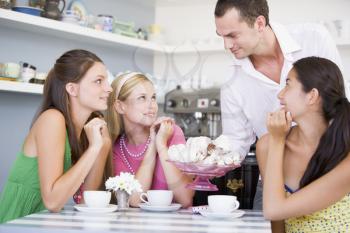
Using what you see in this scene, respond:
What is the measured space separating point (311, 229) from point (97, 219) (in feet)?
2.24

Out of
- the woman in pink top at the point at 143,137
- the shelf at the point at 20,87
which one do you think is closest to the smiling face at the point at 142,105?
the woman in pink top at the point at 143,137

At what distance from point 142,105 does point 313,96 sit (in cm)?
80

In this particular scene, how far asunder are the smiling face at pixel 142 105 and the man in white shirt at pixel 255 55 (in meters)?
0.38

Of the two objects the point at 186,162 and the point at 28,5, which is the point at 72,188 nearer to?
the point at 186,162

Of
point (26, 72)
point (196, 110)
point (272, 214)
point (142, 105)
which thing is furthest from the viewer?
point (196, 110)

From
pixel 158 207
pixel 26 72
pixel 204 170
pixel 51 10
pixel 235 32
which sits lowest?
pixel 158 207

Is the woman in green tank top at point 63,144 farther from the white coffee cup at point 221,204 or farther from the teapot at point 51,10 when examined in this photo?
the teapot at point 51,10

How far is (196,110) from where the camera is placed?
15.2 ft

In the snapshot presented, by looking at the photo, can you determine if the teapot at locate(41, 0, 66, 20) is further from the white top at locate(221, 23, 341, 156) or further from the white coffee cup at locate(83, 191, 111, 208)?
the white coffee cup at locate(83, 191, 111, 208)

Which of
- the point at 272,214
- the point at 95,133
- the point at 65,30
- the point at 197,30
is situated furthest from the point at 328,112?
the point at 197,30

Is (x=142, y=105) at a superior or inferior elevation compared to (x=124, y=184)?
superior

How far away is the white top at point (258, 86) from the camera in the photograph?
2.43 m

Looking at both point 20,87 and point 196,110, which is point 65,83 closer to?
point 20,87

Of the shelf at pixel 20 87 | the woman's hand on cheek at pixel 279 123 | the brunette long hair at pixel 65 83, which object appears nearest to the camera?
the woman's hand on cheek at pixel 279 123
